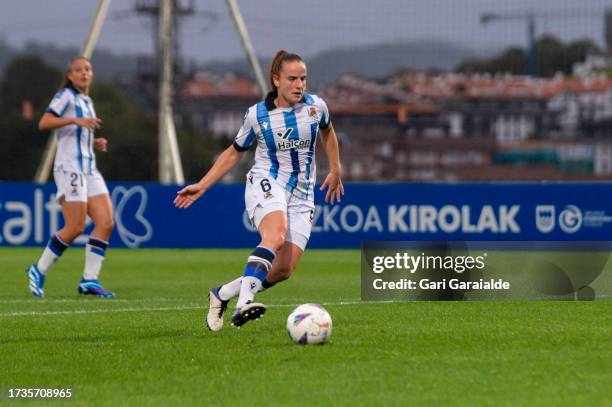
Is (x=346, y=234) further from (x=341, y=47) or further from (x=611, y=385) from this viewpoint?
(x=611, y=385)

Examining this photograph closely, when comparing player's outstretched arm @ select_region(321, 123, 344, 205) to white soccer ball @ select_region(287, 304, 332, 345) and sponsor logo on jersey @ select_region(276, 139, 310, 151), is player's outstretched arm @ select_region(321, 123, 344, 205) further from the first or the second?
white soccer ball @ select_region(287, 304, 332, 345)

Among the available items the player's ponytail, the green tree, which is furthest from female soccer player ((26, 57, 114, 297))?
the green tree

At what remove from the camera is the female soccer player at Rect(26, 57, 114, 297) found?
11141 millimetres

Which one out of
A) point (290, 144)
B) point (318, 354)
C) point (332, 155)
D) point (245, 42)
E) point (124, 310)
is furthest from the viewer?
point (245, 42)

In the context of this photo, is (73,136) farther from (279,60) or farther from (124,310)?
(279,60)

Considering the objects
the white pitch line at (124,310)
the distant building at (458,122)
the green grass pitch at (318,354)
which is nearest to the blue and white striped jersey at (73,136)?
the green grass pitch at (318,354)

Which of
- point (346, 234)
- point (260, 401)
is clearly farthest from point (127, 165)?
point (260, 401)

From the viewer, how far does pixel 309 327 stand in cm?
694

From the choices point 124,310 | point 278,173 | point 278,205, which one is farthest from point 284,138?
point 124,310

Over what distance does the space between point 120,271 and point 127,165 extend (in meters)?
19.9

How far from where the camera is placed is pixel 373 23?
3055 cm

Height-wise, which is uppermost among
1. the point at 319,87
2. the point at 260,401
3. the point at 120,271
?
the point at 319,87

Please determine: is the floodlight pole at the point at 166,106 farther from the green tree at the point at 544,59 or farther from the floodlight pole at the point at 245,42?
the green tree at the point at 544,59

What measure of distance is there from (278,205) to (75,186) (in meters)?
3.91
